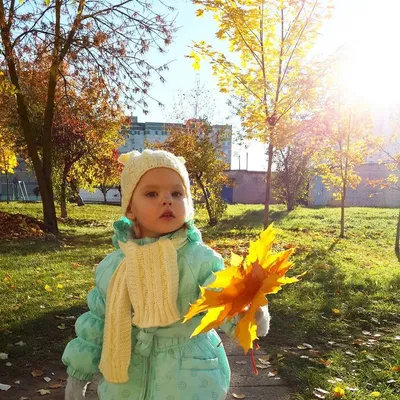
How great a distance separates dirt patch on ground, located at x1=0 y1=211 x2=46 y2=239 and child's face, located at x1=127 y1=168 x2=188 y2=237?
9.78 meters

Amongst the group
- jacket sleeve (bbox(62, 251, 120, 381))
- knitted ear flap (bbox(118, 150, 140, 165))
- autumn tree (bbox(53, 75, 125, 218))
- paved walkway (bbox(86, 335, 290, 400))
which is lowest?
paved walkway (bbox(86, 335, 290, 400))

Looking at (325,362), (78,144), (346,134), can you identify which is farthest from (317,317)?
(78,144)

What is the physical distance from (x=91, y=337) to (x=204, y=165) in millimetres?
15115

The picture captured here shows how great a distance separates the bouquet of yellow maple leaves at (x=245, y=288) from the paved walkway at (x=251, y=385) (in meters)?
2.23

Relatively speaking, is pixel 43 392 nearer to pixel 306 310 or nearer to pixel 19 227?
pixel 306 310

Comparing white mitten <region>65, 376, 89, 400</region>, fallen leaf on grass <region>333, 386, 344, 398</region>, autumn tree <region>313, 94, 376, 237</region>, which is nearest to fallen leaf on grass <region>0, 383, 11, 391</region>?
white mitten <region>65, 376, 89, 400</region>

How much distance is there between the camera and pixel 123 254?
2.02m

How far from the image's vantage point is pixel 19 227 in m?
11.7

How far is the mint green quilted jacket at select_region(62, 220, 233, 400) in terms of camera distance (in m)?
1.72

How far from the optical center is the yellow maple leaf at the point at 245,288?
1.32 meters

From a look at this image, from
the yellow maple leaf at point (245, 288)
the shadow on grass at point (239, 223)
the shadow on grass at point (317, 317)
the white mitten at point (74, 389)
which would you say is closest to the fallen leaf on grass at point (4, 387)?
the white mitten at point (74, 389)

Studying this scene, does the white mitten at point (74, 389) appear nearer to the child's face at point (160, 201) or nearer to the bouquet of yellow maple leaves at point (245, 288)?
the child's face at point (160, 201)

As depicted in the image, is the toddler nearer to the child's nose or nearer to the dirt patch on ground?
the child's nose

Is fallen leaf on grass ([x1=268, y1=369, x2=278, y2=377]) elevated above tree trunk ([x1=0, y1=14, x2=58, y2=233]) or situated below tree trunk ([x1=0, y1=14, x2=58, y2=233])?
below
